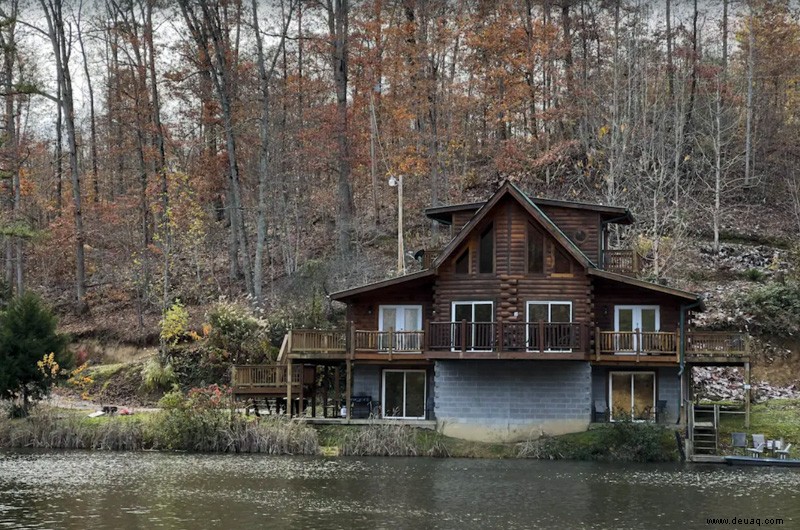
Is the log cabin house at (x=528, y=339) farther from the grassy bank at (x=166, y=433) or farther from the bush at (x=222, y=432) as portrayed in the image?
the grassy bank at (x=166, y=433)

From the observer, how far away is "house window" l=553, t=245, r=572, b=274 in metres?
40.2

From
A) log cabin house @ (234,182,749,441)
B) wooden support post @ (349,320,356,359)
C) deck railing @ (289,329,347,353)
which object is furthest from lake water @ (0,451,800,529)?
deck railing @ (289,329,347,353)

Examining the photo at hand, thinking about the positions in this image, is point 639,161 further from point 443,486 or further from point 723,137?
point 443,486

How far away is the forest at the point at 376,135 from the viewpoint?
2271 inches

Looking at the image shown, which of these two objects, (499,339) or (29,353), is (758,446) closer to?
(499,339)

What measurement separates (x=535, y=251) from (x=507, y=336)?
142 inches

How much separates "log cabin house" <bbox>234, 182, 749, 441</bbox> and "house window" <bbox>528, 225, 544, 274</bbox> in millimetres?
39

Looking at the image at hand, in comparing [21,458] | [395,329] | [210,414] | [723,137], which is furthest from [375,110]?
[21,458]

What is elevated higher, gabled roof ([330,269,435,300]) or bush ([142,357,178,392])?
gabled roof ([330,269,435,300])

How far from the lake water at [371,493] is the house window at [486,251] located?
8.02 meters

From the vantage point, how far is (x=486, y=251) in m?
40.8

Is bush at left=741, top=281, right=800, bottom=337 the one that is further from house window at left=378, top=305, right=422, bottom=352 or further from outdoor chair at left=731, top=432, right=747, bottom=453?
house window at left=378, top=305, right=422, bottom=352

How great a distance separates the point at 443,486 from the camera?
30250mm

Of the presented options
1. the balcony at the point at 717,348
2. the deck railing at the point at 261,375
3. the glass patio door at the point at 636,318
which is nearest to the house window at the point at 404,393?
the deck railing at the point at 261,375
